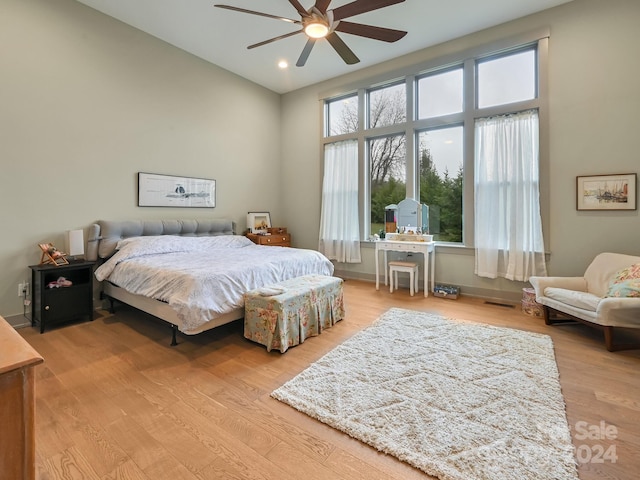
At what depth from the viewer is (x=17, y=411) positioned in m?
0.79

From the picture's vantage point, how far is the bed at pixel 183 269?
8.51 feet

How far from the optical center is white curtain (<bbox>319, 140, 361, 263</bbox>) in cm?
555

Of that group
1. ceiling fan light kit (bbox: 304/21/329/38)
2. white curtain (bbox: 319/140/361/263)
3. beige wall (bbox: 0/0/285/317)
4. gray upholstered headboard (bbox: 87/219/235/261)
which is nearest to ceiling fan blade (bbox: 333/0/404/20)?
ceiling fan light kit (bbox: 304/21/329/38)

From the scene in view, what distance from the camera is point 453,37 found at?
173 inches

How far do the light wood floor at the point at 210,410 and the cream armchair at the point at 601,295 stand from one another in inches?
9.3

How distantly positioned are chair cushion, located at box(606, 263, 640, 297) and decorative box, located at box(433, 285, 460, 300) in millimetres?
1675

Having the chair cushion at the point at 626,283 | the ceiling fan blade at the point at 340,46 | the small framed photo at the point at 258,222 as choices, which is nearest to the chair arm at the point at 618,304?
the chair cushion at the point at 626,283

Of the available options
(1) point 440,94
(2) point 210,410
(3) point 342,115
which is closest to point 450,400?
(2) point 210,410

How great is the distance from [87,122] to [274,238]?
3217 millimetres

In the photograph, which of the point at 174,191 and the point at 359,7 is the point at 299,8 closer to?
the point at 359,7

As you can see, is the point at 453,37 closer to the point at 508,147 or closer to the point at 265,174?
the point at 508,147

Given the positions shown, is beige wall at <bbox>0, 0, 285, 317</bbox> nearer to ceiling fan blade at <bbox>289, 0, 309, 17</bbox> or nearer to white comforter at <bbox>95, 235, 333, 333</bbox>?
white comforter at <bbox>95, 235, 333, 333</bbox>

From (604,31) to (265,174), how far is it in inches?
214

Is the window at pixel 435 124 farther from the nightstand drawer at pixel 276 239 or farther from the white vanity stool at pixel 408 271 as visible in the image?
the nightstand drawer at pixel 276 239
